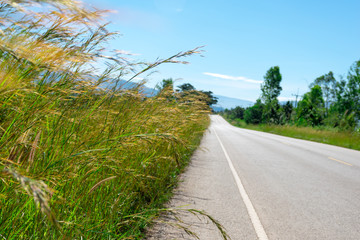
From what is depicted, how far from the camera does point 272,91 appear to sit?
71.5m

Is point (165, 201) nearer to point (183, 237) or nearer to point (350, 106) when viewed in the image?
point (183, 237)

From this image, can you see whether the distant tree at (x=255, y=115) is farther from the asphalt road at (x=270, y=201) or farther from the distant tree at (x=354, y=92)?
the asphalt road at (x=270, y=201)

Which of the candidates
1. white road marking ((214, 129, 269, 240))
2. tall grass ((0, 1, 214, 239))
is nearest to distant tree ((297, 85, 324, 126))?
white road marking ((214, 129, 269, 240))

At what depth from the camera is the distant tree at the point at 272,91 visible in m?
68.7

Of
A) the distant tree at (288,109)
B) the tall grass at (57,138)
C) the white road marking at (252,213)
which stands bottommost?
the white road marking at (252,213)

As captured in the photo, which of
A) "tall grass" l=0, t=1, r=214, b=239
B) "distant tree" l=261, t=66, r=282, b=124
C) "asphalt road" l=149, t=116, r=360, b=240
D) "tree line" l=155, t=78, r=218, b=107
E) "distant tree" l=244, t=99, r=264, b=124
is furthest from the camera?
"distant tree" l=244, t=99, r=264, b=124

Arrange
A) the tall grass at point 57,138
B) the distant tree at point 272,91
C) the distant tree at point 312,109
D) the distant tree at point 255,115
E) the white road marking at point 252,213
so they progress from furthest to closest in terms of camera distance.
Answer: the distant tree at point 255,115 → the distant tree at point 272,91 → the distant tree at point 312,109 → the white road marking at point 252,213 → the tall grass at point 57,138

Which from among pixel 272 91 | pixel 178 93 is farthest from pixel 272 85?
pixel 178 93

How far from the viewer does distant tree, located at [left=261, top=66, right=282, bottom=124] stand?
68688mm

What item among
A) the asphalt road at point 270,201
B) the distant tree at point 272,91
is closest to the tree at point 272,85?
the distant tree at point 272,91

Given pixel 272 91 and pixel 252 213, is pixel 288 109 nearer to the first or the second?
pixel 272 91

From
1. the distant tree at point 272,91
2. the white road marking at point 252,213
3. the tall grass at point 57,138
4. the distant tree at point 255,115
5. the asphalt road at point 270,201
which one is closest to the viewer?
the tall grass at point 57,138

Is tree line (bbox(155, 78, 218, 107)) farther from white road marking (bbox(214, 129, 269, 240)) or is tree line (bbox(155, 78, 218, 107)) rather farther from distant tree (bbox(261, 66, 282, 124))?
distant tree (bbox(261, 66, 282, 124))

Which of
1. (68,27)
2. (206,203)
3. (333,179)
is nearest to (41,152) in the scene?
(68,27)
